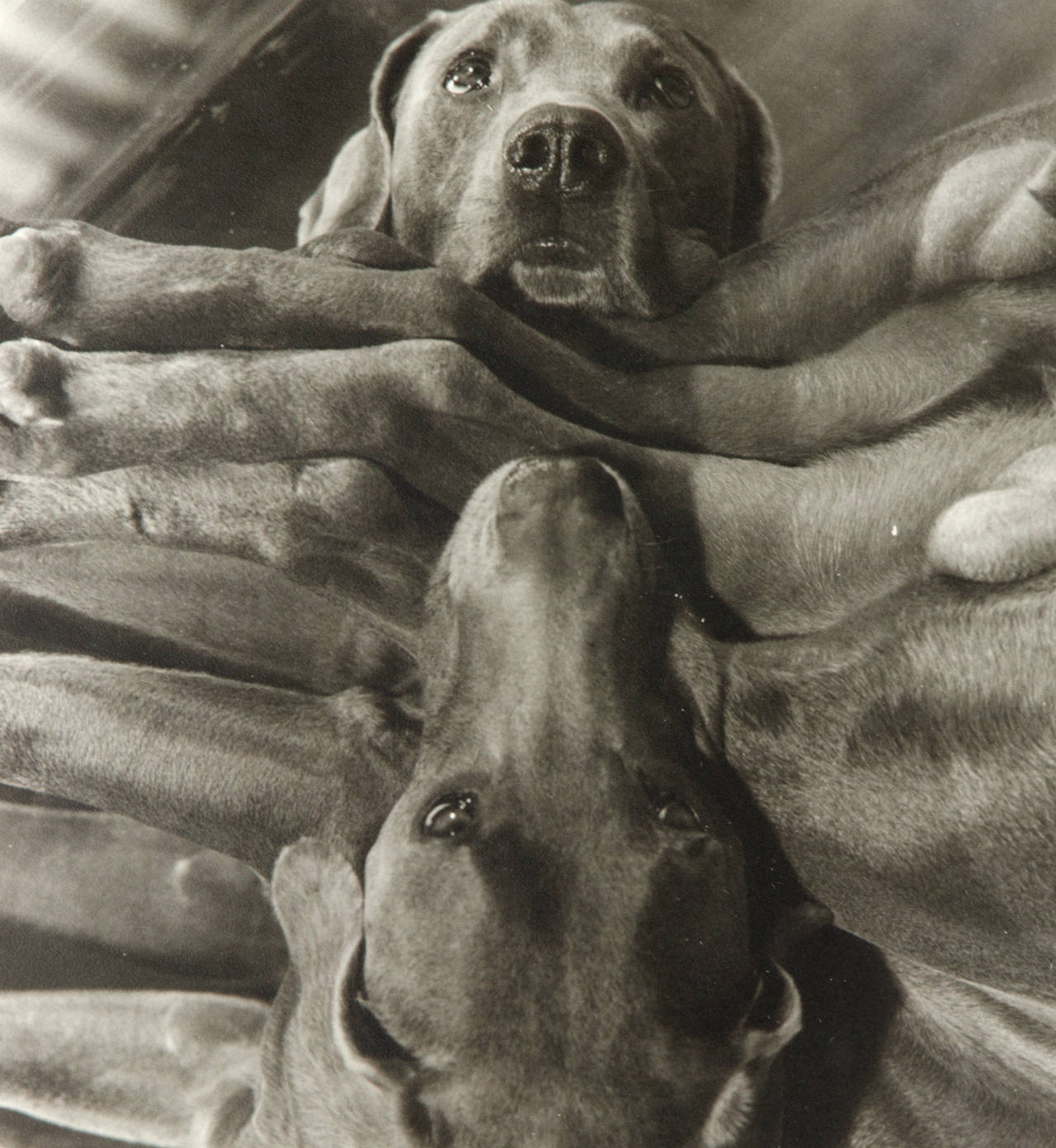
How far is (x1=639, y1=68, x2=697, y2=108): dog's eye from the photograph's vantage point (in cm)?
145

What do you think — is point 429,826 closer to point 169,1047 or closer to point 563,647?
point 563,647

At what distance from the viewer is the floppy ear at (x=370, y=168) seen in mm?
1491

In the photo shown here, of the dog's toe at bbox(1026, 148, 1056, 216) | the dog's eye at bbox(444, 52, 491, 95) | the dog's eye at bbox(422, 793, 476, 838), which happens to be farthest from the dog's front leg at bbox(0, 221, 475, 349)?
the dog's toe at bbox(1026, 148, 1056, 216)

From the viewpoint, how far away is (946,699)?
3.28ft

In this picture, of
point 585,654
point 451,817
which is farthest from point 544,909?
point 585,654

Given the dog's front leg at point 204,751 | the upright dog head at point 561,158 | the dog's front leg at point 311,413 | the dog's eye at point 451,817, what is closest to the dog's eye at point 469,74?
the upright dog head at point 561,158

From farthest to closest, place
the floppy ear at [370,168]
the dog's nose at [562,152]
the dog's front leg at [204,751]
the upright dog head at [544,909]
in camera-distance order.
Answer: the floppy ear at [370,168] → the dog's nose at [562,152] → the dog's front leg at [204,751] → the upright dog head at [544,909]

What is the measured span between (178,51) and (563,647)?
1058mm

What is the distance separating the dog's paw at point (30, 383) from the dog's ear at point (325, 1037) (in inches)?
21.9

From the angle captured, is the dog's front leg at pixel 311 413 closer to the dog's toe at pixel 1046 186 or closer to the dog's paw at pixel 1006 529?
the dog's paw at pixel 1006 529

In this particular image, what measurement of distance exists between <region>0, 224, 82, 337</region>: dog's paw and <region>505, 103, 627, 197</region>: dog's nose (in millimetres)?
546

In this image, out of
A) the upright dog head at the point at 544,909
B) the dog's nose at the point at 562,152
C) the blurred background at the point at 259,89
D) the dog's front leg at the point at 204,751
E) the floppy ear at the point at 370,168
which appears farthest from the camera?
the floppy ear at the point at 370,168

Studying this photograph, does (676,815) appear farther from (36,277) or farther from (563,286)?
(36,277)

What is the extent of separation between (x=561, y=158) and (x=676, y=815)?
2.53 feet
